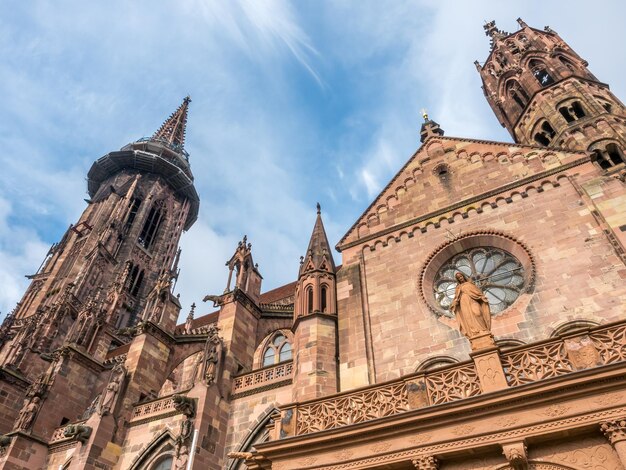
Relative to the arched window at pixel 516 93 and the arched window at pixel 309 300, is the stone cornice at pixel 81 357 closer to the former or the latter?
the arched window at pixel 309 300

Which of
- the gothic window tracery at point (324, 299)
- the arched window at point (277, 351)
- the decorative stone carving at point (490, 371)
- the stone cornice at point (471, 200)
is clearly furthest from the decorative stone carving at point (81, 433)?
the decorative stone carving at point (490, 371)

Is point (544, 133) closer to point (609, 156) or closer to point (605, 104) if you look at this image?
point (605, 104)

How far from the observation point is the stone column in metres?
5.45

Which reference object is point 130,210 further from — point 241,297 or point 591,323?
point 591,323

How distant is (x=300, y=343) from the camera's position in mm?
11227

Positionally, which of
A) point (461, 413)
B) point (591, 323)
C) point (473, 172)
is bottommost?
point (461, 413)

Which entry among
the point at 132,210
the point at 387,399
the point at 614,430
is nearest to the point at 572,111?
the point at 387,399

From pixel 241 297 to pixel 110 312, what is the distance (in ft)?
63.3

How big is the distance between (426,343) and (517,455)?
4405 mm

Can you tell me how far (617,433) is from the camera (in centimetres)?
556

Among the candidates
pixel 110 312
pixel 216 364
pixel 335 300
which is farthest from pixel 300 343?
pixel 110 312

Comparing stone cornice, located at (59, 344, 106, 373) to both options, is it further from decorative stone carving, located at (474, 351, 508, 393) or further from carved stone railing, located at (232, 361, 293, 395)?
decorative stone carving, located at (474, 351, 508, 393)

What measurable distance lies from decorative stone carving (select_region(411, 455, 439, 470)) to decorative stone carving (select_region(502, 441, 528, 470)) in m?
0.92

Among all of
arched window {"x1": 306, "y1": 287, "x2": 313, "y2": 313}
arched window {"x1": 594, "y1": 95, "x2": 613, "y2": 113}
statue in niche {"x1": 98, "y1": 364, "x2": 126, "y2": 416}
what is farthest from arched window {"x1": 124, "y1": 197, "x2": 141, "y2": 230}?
arched window {"x1": 594, "y1": 95, "x2": 613, "y2": 113}
